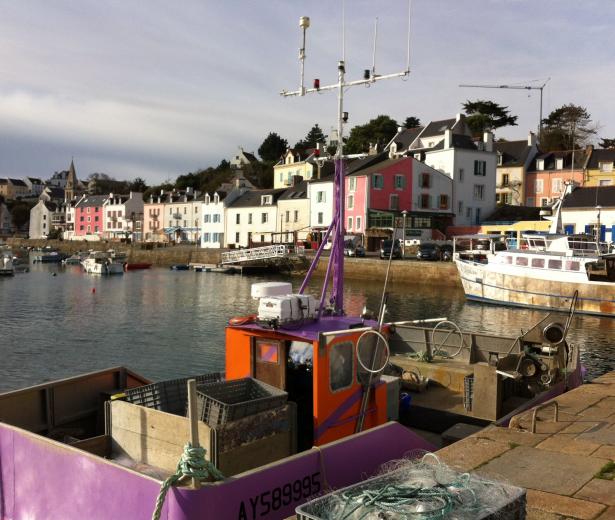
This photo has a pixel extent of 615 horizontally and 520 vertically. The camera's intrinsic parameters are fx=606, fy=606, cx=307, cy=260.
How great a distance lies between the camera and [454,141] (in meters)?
70.4

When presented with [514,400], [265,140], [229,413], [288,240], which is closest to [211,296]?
[288,240]

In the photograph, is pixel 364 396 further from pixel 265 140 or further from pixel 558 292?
pixel 265 140

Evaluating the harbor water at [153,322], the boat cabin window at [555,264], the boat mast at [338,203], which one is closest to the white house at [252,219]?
the harbor water at [153,322]

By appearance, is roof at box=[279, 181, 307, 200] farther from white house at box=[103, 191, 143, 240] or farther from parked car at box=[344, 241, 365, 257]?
white house at box=[103, 191, 143, 240]

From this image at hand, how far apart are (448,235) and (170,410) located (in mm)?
62527

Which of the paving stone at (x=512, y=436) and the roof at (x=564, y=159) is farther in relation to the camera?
the roof at (x=564, y=159)

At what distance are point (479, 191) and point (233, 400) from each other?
68.4m

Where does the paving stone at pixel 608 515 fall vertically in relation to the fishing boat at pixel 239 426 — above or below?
below

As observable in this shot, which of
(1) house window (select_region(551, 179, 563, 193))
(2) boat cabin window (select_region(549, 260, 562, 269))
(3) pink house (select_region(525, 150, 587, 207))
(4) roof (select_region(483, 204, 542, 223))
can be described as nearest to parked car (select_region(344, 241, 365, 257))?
(4) roof (select_region(483, 204, 542, 223))

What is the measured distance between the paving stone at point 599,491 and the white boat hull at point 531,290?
30735 mm

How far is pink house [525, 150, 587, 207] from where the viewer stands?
75.5 metres

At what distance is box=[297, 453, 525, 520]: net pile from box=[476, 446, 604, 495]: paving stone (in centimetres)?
176

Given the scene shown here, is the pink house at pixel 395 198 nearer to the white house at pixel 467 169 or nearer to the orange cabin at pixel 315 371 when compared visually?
the white house at pixel 467 169

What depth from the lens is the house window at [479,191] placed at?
71312 millimetres
